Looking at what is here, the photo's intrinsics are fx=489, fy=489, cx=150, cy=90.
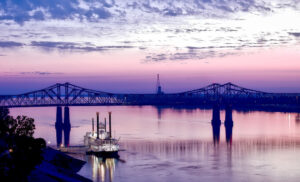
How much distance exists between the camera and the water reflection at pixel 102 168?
34.2 metres

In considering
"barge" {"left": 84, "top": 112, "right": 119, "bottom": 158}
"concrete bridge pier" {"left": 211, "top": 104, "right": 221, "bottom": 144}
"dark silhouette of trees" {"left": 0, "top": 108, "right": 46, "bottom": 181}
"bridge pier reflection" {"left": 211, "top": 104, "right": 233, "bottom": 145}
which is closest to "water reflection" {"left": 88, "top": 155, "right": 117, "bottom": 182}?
"barge" {"left": 84, "top": 112, "right": 119, "bottom": 158}

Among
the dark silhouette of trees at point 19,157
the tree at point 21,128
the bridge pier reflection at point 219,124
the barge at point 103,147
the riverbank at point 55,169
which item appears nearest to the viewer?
the dark silhouette of trees at point 19,157

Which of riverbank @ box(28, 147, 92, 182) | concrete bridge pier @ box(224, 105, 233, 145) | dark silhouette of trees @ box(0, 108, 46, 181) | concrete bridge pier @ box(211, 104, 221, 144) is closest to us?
dark silhouette of trees @ box(0, 108, 46, 181)

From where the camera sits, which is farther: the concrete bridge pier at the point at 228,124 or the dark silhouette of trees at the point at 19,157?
the concrete bridge pier at the point at 228,124

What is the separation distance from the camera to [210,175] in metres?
35.3

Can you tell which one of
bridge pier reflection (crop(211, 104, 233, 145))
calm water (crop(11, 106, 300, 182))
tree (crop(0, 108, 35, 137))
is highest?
tree (crop(0, 108, 35, 137))

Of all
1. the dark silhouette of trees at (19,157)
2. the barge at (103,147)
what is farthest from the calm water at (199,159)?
the dark silhouette of trees at (19,157)

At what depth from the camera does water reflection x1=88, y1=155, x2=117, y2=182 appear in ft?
112

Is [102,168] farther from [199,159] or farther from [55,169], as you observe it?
[199,159]

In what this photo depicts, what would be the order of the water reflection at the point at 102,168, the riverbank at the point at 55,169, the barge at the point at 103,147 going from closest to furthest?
1. the riverbank at the point at 55,169
2. the water reflection at the point at 102,168
3. the barge at the point at 103,147

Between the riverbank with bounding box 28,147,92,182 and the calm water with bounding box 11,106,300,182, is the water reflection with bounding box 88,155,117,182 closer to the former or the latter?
the calm water with bounding box 11,106,300,182

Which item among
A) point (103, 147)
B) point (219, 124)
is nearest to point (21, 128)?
point (103, 147)

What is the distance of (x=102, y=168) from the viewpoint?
3825 cm

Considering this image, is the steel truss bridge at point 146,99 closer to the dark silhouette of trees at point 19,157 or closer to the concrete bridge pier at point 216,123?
the concrete bridge pier at point 216,123
